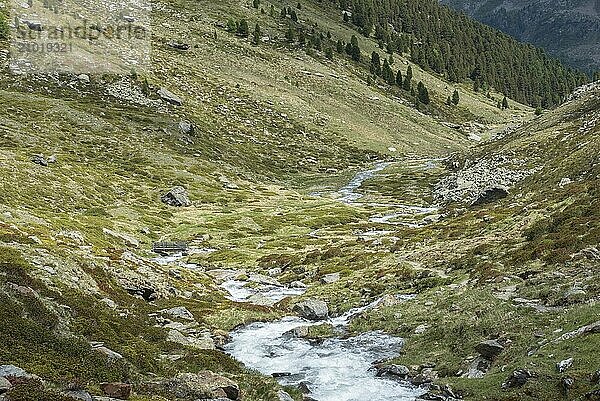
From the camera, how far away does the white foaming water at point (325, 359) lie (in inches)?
936

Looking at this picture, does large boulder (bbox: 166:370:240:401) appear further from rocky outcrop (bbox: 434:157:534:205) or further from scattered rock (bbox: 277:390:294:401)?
rocky outcrop (bbox: 434:157:534:205)

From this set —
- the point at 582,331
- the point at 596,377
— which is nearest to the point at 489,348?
the point at 582,331

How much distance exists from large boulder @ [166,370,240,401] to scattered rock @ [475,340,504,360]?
37.8ft

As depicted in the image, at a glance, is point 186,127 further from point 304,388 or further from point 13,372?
point 13,372

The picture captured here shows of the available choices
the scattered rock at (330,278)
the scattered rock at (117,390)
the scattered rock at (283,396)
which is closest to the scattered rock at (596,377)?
the scattered rock at (283,396)

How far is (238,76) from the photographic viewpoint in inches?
6550

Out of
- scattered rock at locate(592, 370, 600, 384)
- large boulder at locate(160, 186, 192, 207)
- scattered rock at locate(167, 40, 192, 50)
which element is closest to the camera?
scattered rock at locate(592, 370, 600, 384)

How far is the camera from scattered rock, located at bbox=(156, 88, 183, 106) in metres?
134

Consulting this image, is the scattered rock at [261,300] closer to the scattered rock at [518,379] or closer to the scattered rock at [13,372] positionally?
the scattered rock at [518,379]

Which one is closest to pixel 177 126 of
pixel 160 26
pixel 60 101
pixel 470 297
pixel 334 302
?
pixel 60 101

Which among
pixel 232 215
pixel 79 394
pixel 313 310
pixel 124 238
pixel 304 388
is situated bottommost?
pixel 232 215

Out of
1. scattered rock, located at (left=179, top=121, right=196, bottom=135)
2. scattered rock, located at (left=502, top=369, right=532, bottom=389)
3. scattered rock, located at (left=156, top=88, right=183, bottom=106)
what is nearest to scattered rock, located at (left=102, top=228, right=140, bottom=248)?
scattered rock, located at (left=502, top=369, right=532, bottom=389)
